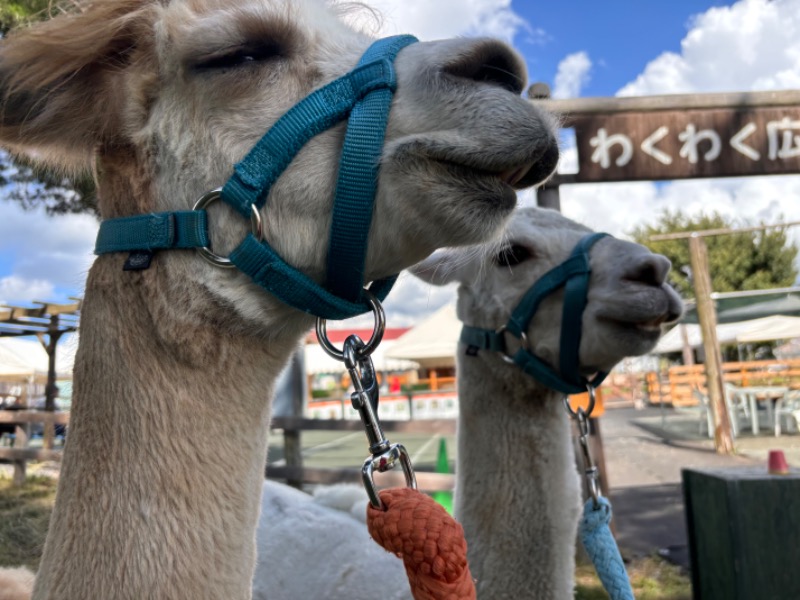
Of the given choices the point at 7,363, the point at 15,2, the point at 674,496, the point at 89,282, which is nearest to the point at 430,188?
the point at 89,282

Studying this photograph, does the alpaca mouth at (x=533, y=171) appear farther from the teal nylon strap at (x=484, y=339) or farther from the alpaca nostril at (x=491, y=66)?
the teal nylon strap at (x=484, y=339)

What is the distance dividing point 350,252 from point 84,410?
0.68 metres

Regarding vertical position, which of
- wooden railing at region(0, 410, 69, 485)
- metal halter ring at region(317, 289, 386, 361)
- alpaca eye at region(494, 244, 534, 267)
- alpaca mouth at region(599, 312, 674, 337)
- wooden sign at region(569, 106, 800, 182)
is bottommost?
wooden railing at region(0, 410, 69, 485)

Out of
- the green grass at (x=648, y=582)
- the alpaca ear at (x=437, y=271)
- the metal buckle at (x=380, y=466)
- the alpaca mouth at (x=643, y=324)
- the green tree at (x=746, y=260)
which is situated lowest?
the green grass at (x=648, y=582)

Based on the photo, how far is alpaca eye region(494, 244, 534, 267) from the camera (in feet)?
10.3

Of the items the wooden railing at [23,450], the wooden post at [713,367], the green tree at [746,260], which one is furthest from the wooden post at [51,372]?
the green tree at [746,260]

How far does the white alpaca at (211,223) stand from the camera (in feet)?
4.22

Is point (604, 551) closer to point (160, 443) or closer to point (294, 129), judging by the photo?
point (160, 443)

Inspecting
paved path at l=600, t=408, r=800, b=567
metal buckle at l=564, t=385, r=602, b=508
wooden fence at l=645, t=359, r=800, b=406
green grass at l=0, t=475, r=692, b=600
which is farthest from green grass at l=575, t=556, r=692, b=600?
wooden fence at l=645, t=359, r=800, b=406

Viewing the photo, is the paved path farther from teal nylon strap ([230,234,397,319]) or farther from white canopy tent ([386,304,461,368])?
teal nylon strap ([230,234,397,319])

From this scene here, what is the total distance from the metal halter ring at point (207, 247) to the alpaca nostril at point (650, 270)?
1.95 meters

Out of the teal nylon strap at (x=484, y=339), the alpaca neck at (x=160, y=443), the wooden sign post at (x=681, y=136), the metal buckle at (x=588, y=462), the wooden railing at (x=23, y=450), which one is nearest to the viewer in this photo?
the alpaca neck at (x=160, y=443)

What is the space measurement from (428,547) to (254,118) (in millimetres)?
965

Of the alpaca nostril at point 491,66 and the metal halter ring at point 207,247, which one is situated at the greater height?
the alpaca nostril at point 491,66
